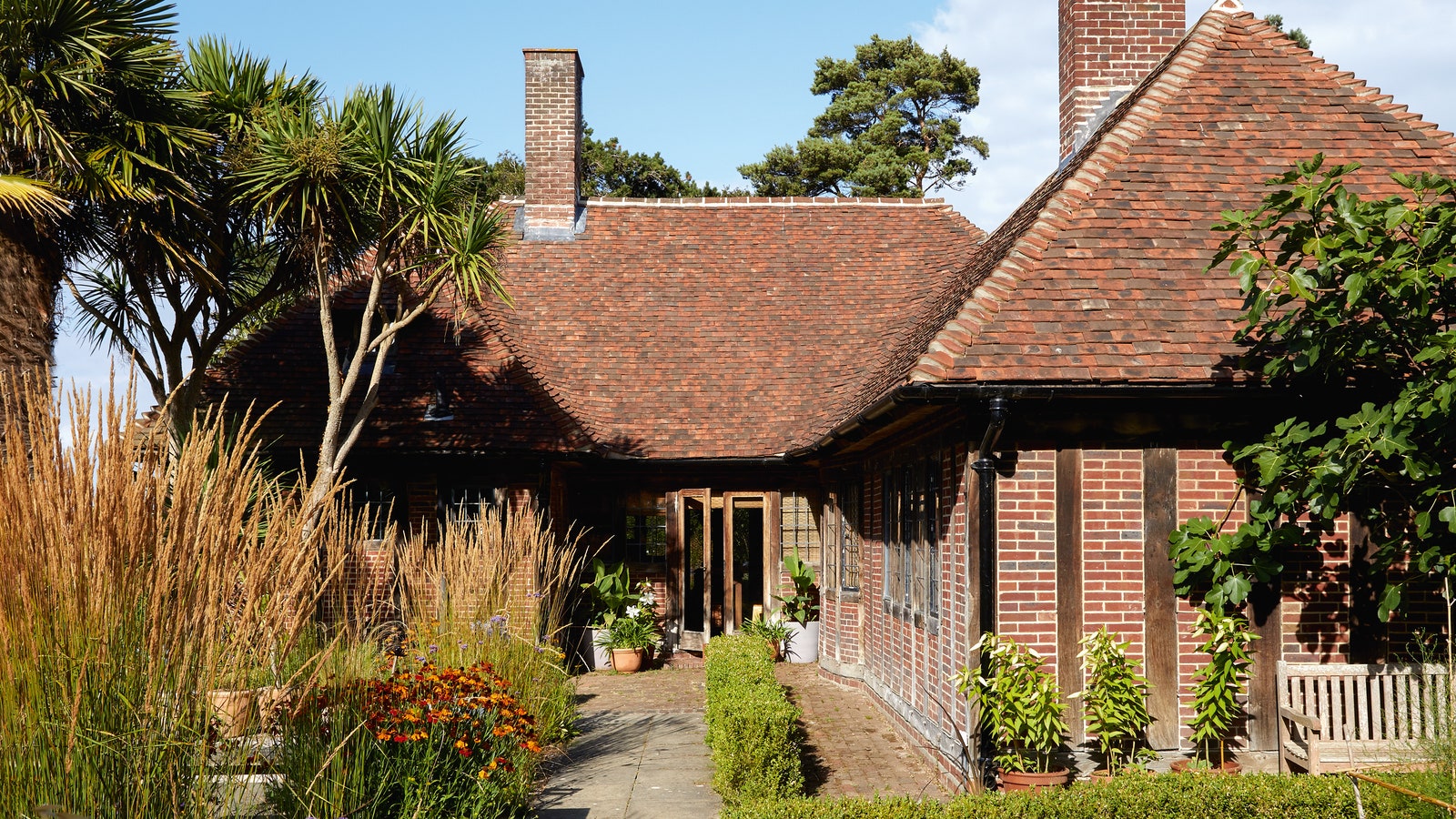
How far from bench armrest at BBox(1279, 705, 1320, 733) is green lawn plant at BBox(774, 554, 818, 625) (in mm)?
8533

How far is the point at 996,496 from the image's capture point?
7.68 m

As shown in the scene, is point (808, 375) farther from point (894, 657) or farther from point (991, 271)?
point (991, 271)

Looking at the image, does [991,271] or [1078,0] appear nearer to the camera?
[991,271]

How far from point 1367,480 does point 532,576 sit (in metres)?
Answer: 5.97

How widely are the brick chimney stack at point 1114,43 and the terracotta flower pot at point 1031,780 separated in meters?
7.04

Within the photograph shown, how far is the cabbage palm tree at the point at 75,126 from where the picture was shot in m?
9.58

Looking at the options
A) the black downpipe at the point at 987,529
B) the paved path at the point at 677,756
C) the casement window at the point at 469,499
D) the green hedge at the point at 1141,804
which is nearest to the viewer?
the green hedge at the point at 1141,804

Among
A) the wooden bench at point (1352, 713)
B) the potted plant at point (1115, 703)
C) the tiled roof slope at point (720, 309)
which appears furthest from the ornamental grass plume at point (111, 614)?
the tiled roof slope at point (720, 309)

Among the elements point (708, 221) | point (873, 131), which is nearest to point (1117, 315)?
point (708, 221)

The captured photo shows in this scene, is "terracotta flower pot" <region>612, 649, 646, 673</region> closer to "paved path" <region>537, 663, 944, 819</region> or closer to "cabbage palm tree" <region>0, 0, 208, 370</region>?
"paved path" <region>537, 663, 944, 819</region>

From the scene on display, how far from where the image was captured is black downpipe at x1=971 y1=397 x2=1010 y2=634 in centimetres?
748

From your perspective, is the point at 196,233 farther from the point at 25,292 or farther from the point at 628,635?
the point at 628,635

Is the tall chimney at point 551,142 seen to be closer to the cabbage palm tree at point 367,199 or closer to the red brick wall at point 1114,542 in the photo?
the cabbage palm tree at point 367,199

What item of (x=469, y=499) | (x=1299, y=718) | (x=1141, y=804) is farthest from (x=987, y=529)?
(x=469, y=499)
